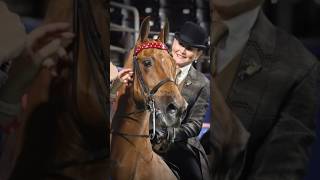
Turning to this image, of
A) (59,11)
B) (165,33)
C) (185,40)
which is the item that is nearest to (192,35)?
(185,40)

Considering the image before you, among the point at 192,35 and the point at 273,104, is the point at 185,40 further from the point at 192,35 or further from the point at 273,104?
the point at 273,104

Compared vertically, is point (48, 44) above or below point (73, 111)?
above

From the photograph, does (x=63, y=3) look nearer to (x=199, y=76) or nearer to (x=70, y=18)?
(x=70, y=18)

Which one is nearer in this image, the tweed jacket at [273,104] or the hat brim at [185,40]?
the tweed jacket at [273,104]

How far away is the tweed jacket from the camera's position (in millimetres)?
2865

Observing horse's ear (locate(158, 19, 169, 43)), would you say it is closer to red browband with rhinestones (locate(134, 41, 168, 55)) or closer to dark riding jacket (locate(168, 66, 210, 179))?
red browband with rhinestones (locate(134, 41, 168, 55))

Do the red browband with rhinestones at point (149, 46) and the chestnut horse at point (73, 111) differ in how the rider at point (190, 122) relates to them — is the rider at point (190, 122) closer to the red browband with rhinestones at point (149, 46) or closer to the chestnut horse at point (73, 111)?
the red browband with rhinestones at point (149, 46)

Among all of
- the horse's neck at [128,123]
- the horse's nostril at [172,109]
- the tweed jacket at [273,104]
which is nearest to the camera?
the tweed jacket at [273,104]

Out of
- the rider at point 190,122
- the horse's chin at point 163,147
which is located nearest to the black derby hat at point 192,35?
the rider at point 190,122

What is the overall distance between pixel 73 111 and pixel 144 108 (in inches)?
15.4

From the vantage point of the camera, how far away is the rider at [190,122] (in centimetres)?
303

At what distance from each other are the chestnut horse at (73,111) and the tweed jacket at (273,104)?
28.1 inches

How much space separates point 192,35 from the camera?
3.04 meters

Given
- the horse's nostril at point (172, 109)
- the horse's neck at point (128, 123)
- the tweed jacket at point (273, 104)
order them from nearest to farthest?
the tweed jacket at point (273, 104)
the horse's nostril at point (172, 109)
the horse's neck at point (128, 123)
